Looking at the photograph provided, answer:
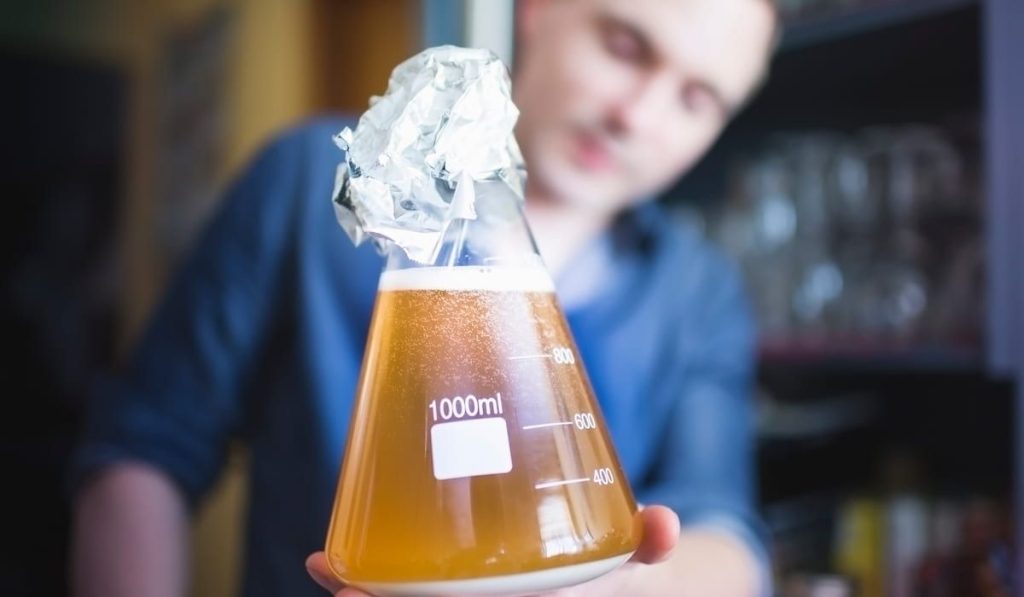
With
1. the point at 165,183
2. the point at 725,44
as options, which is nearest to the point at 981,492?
the point at 725,44

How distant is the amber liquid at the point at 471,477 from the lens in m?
0.45

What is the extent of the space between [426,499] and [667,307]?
2.08 ft

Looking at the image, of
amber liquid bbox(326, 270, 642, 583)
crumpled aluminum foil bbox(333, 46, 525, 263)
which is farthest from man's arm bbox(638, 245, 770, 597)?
crumpled aluminum foil bbox(333, 46, 525, 263)

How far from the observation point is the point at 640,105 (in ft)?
2.83

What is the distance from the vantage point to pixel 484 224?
56cm

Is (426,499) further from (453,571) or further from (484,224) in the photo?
(484,224)

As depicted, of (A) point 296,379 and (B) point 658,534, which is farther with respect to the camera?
(A) point 296,379

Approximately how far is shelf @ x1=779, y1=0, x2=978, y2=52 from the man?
0.65 feet

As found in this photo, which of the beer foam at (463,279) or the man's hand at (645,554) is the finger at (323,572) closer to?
the man's hand at (645,554)

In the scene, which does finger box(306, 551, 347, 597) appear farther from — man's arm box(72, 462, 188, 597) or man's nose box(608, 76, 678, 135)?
man's nose box(608, 76, 678, 135)

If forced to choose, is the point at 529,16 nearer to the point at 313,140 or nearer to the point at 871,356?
the point at 313,140

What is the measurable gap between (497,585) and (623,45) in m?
0.60

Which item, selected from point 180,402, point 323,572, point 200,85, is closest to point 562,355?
point 323,572

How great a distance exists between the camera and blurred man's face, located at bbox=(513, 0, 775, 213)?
855mm
